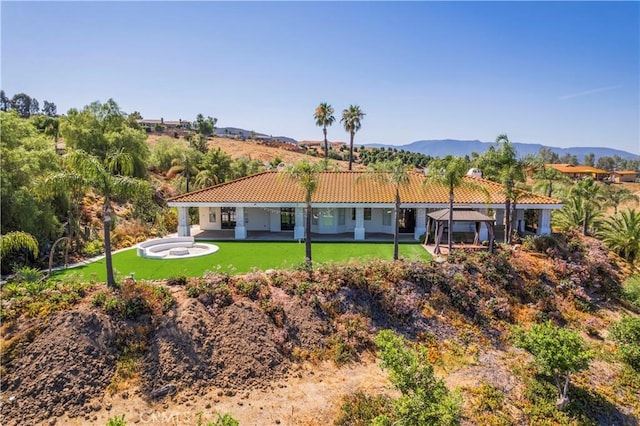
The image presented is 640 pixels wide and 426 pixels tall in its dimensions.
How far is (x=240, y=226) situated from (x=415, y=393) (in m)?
19.4

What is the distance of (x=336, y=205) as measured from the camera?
2745 cm

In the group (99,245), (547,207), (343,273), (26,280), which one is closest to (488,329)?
(343,273)

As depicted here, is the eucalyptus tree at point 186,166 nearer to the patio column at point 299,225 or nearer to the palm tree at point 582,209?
the patio column at point 299,225

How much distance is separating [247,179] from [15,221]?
16.0 metres

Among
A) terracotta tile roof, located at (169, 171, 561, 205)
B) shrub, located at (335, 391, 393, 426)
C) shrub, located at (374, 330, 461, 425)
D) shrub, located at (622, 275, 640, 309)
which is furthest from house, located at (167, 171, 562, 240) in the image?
shrub, located at (374, 330, 461, 425)

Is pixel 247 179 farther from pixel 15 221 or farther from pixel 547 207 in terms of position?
pixel 547 207

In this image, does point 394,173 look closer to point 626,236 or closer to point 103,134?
point 626,236

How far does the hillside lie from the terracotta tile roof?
8.59 metres

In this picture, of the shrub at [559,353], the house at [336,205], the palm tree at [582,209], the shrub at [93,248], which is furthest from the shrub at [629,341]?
the shrub at [93,248]

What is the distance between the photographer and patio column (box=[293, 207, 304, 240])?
90.8 ft

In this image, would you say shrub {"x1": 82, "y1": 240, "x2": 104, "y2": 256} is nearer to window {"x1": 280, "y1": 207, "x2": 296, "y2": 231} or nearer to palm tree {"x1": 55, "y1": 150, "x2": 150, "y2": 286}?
palm tree {"x1": 55, "y1": 150, "x2": 150, "y2": 286}

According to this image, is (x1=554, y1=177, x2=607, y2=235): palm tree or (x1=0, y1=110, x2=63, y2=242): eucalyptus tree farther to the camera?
(x1=554, y1=177, x2=607, y2=235): palm tree

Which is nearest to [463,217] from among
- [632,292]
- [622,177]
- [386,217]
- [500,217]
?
[386,217]

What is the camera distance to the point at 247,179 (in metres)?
31.7
